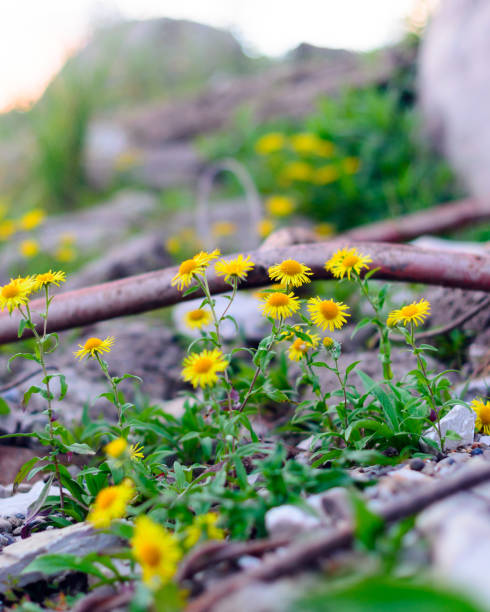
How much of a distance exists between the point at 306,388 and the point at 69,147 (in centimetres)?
436

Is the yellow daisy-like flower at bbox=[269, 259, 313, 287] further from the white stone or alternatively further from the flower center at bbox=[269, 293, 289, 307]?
the white stone

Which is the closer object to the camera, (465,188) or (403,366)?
(403,366)

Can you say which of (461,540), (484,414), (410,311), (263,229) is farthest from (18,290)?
(263,229)

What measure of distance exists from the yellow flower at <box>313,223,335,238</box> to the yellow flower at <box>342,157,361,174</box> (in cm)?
44

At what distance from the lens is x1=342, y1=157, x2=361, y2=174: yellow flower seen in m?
4.20

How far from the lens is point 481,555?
71 cm

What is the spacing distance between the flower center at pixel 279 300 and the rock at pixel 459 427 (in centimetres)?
49

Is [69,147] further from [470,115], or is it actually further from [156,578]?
[156,578]

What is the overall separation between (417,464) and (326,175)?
10.6ft

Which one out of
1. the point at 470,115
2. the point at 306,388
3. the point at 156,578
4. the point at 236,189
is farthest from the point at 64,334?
the point at 470,115

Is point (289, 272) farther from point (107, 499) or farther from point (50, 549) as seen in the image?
point (50, 549)

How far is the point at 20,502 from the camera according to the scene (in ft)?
4.84

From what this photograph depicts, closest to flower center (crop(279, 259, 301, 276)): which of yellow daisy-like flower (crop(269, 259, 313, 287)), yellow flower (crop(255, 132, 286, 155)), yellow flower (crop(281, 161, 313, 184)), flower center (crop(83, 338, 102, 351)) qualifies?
yellow daisy-like flower (crop(269, 259, 313, 287))

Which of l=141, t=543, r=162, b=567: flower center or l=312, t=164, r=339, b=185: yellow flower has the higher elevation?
l=312, t=164, r=339, b=185: yellow flower
